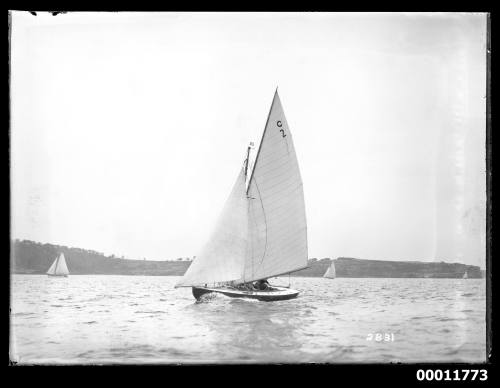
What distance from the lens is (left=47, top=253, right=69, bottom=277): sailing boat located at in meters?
8.55

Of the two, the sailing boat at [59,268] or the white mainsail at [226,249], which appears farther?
the white mainsail at [226,249]

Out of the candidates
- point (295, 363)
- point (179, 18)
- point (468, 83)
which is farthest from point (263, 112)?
point (295, 363)

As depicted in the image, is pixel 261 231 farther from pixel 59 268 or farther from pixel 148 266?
pixel 59 268

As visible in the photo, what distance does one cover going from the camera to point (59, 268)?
28.5 ft

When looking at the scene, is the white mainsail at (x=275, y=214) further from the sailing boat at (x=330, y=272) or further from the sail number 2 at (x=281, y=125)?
the sailing boat at (x=330, y=272)

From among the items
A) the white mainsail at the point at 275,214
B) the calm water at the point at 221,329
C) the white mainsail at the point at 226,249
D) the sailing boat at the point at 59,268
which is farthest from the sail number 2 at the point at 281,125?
the sailing boat at the point at 59,268

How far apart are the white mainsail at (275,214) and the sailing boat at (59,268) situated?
3338 mm

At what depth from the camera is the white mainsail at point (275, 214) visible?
10.1m

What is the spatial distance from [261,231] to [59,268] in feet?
13.6

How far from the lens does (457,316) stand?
8.87 m

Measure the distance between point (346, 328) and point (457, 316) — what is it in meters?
1.56

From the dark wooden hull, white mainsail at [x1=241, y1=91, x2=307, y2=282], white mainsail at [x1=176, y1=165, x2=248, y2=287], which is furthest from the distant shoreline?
the dark wooden hull

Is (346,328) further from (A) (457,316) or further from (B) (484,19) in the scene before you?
(B) (484,19)

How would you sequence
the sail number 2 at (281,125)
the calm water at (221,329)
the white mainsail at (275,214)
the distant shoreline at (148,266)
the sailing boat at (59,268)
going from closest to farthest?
the sailing boat at (59,268) < the calm water at (221,329) < the distant shoreline at (148,266) < the sail number 2 at (281,125) < the white mainsail at (275,214)
